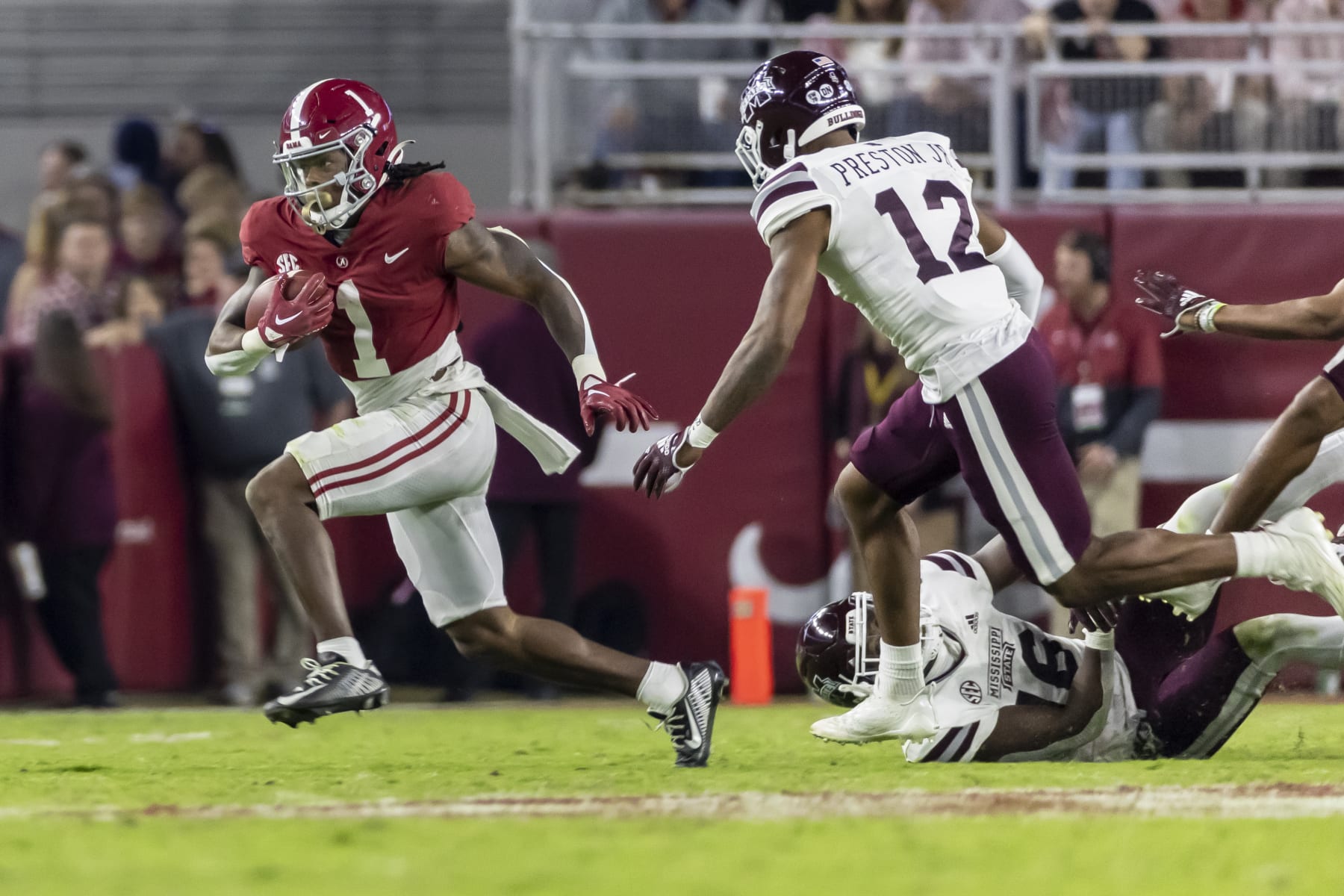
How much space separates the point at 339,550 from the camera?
29.6 ft

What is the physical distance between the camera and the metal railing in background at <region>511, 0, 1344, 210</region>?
8805mm

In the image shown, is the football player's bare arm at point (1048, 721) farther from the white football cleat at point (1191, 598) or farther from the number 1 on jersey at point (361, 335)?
the number 1 on jersey at point (361, 335)

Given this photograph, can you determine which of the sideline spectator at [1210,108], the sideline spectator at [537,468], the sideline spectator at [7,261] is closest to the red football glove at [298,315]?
the sideline spectator at [537,468]

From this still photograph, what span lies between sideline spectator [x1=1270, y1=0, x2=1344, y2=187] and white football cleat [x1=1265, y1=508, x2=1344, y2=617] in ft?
13.3

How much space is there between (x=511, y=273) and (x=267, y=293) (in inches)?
26.1

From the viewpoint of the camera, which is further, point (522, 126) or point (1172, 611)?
point (522, 126)

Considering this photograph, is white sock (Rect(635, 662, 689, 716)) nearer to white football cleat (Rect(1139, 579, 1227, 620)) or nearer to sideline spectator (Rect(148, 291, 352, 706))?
white football cleat (Rect(1139, 579, 1227, 620))

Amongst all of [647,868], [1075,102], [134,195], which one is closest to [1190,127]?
[1075,102]

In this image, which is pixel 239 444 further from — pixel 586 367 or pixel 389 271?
pixel 586 367

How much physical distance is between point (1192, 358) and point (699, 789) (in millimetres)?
4889

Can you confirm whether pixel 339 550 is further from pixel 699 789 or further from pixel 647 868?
pixel 647 868

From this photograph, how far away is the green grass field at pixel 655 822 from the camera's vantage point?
→ 11.5ft

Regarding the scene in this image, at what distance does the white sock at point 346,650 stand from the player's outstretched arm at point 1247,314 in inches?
92.8

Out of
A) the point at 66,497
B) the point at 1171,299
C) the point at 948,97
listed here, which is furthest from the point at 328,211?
the point at 948,97
